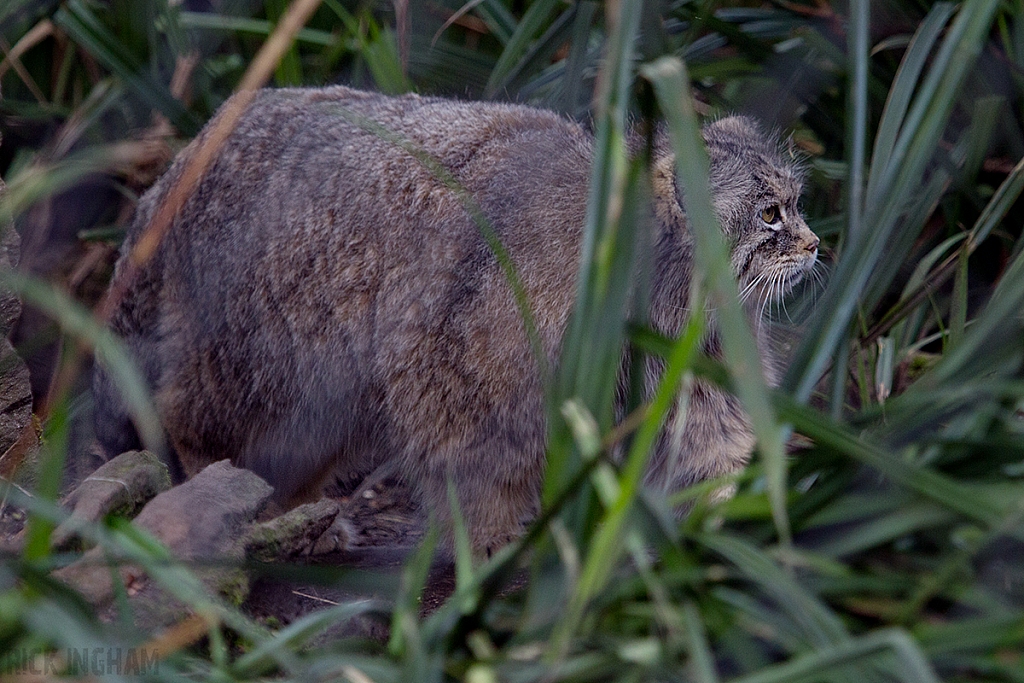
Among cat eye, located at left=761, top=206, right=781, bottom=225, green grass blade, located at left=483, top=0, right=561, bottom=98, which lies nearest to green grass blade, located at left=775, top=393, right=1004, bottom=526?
cat eye, located at left=761, top=206, right=781, bottom=225

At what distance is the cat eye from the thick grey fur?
3 cm

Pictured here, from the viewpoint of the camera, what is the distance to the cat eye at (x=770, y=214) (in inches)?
117

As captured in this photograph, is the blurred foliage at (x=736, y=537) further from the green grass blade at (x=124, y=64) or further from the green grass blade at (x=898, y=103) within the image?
the green grass blade at (x=124, y=64)

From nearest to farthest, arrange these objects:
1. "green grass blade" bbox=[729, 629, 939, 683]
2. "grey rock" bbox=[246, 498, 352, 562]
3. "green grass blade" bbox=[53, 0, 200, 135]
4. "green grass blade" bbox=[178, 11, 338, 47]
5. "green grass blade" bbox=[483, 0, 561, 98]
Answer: "green grass blade" bbox=[729, 629, 939, 683] → "grey rock" bbox=[246, 498, 352, 562] → "green grass blade" bbox=[483, 0, 561, 98] → "green grass blade" bbox=[53, 0, 200, 135] → "green grass blade" bbox=[178, 11, 338, 47]

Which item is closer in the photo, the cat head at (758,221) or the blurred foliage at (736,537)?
the blurred foliage at (736,537)

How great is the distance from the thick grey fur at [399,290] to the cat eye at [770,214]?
26 mm

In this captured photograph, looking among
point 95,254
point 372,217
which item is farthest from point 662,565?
point 95,254

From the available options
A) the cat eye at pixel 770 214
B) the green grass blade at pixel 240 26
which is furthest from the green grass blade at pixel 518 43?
the cat eye at pixel 770 214

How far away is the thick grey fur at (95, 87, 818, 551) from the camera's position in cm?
296

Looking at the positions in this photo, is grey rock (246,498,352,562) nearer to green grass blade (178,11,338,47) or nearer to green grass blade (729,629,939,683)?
green grass blade (729,629,939,683)

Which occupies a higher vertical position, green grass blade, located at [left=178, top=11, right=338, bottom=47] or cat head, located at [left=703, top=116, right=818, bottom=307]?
green grass blade, located at [left=178, top=11, right=338, bottom=47]

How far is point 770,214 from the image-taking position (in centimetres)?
299

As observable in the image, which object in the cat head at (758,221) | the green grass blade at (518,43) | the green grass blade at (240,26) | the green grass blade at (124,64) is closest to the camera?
the cat head at (758,221)

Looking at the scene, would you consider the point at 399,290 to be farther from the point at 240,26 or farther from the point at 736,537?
the point at 240,26
